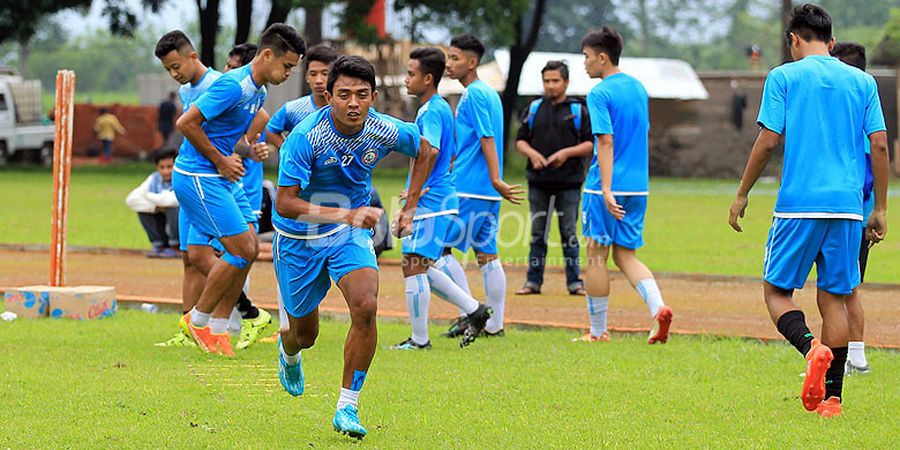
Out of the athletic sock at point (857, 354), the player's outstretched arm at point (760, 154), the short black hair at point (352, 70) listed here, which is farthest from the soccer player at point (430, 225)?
the player's outstretched arm at point (760, 154)

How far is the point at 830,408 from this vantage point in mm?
7281

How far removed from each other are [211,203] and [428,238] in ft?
5.10

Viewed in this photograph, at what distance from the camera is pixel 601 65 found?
1024 cm

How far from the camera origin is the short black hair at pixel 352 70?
269 inches

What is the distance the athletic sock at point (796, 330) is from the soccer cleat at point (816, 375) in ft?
0.79

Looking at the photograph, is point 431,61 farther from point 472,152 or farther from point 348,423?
point 348,423

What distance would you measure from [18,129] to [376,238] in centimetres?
A: 2714

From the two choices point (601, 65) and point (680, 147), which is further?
point (680, 147)

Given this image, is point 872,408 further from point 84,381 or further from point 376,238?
point 376,238

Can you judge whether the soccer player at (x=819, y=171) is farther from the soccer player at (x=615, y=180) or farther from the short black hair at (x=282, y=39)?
the short black hair at (x=282, y=39)

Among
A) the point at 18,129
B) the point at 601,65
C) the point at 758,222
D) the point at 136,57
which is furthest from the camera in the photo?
the point at 136,57

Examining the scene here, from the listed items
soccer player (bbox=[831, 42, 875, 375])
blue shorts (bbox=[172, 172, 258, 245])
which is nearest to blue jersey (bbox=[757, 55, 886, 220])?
soccer player (bbox=[831, 42, 875, 375])

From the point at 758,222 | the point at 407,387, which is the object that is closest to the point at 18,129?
the point at 758,222

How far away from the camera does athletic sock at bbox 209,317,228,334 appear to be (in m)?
9.63
